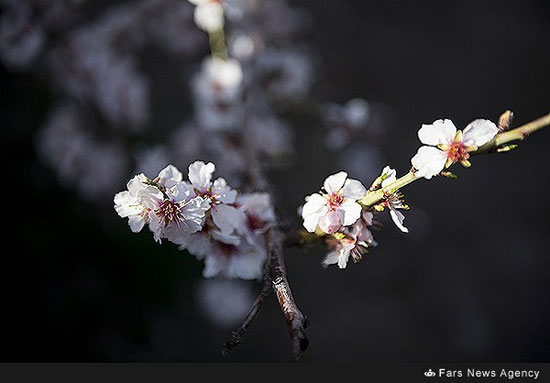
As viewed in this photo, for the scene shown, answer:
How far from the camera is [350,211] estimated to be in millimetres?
810

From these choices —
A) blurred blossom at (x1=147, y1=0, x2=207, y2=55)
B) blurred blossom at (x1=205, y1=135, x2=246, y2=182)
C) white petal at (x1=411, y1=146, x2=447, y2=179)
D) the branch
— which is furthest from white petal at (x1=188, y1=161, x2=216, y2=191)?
blurred blossom at (x1=147, y1=0, x2=207, y2=55)

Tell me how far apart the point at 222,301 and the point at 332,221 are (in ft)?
3.40

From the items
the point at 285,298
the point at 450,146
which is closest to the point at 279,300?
the point at 285,298

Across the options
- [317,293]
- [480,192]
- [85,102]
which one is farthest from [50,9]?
[480,192]

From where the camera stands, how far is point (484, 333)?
7.00 feet

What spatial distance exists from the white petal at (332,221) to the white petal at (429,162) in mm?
131

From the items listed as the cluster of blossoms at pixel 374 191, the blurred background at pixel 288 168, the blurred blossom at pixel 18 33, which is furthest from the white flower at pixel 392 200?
the blurred blossom at pixel 18 33

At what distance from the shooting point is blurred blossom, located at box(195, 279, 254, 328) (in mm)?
1762

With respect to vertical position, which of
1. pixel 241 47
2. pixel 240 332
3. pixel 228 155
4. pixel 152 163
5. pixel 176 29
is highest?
pixel 176 29

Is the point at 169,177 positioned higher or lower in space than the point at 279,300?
higher

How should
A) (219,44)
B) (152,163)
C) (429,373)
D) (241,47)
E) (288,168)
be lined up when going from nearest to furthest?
(152,163) → (429,373) → (219,44) → (241,47) → (288,168)

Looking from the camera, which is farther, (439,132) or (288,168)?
(288,168)

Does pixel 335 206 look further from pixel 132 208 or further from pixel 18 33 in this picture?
pixel 18 33

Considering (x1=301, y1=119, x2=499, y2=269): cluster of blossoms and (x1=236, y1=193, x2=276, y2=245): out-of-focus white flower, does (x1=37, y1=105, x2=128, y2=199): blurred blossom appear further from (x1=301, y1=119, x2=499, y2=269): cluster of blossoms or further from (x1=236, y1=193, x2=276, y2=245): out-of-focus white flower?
(x1=301, y1=119, x2=499, y2=269): cluster of blossoms
